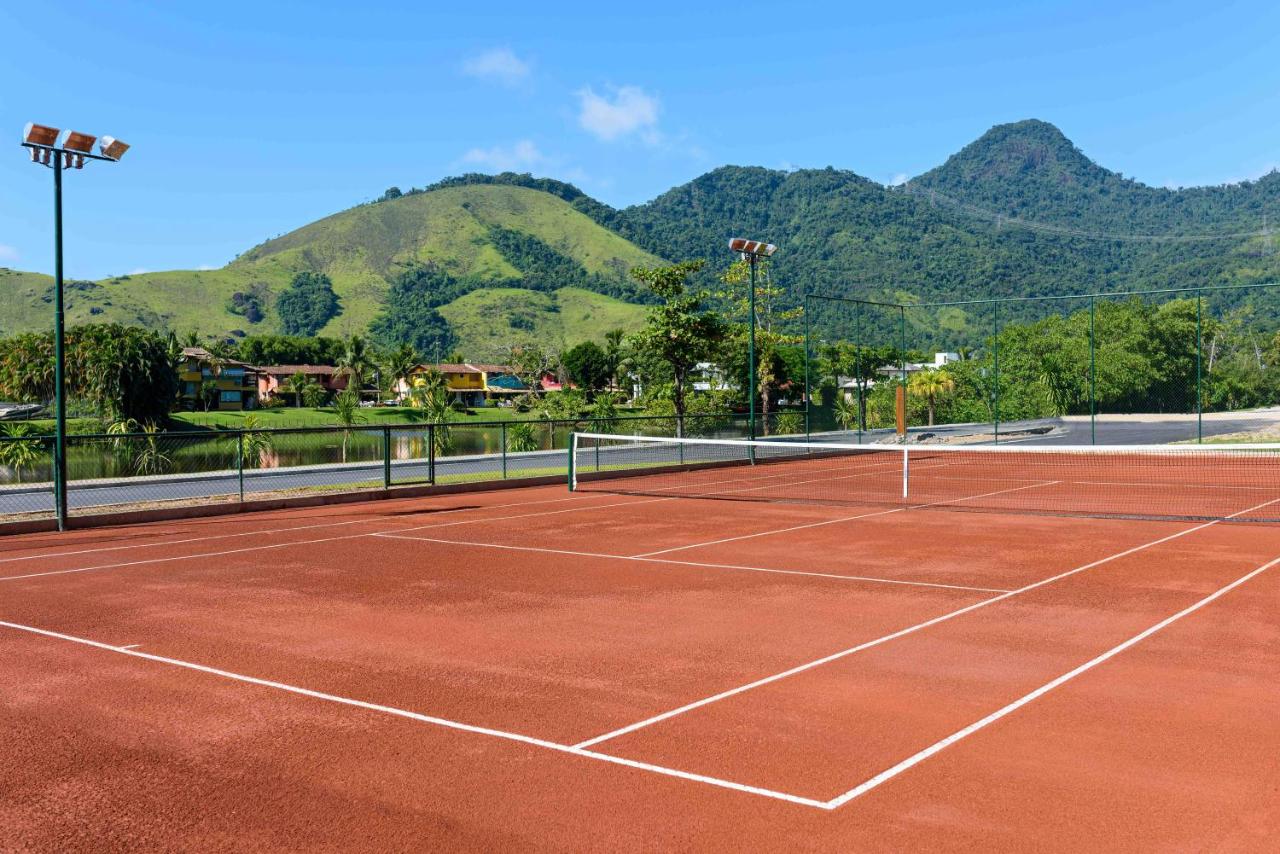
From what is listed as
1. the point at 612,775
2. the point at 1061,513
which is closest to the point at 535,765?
the point at 612,775

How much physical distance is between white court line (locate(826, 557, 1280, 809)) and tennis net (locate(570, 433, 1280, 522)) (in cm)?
793

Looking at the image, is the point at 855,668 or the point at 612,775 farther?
the point at 855,668

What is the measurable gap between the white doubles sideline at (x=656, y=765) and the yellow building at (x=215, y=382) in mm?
103082

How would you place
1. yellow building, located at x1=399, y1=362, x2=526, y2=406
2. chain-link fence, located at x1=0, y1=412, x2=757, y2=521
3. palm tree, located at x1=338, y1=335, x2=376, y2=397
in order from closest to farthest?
chain-link fence, located at x1=0, y1=412, x2=757, y2=521 < palm tree, located at x1=338, y1=335, x2=376, y2=397 < yellow building, located at x1=399, y1=362, x2=526, y2=406

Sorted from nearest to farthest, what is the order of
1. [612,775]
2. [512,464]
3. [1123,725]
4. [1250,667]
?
1. [612,775]
2. [1123,725]
3. [1250,667]
4. [512,464]

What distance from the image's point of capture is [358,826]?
527cm

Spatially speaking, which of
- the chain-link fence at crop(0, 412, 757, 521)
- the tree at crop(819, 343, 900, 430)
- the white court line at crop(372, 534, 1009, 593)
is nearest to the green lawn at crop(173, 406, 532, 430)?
the tree at crop(819, 343, 900, 430)

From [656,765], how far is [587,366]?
127 m

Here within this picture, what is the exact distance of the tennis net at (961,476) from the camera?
65.2 feet

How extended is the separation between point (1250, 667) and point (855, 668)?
306 cm

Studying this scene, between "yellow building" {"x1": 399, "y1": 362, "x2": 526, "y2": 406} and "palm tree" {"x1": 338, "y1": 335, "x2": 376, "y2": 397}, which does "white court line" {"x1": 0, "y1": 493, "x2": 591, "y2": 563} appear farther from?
"yellow building" {"x1": 399, "y1": 362, "x2": 526, "y2": 406}

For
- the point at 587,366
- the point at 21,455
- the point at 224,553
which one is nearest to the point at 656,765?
the point at 224,553

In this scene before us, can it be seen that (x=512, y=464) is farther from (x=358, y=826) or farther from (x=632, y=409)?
(x=632, y=409)

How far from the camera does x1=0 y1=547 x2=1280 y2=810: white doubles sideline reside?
5.64 meters
